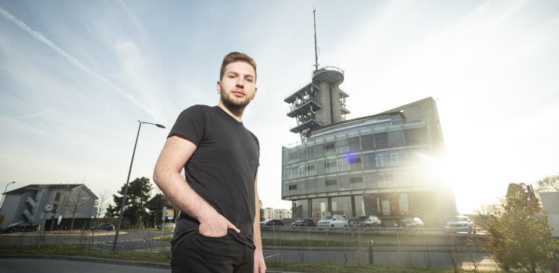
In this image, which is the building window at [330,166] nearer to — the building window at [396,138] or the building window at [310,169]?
the building window at [310,169]

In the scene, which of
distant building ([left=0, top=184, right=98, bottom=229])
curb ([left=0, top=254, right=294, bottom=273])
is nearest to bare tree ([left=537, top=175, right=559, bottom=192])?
curb ([left=0, top=254, right=294, bottom=273])

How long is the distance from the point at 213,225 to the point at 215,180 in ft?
0.87

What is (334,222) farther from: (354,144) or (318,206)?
(318,206)

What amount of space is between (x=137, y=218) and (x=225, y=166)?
58427 millimetres

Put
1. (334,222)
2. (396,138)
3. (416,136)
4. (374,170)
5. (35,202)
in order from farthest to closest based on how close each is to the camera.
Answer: (35,202) < (374,170) < (396,138) < (416,136) < (334,222)

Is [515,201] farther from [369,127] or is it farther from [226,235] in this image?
[369,127]

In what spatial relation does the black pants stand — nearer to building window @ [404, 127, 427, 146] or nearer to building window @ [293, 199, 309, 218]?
building window @ [404, 127, 427, 146]

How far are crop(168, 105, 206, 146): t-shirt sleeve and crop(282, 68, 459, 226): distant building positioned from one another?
41.2 metres

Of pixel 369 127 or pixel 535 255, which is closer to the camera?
pixel 535 255

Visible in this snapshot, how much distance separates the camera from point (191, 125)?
4.75 ft

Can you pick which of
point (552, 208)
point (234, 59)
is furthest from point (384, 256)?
point (552, 208)

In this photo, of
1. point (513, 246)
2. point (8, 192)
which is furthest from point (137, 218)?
point (513, 246)

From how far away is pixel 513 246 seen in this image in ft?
26.2

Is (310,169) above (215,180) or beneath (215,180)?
above
